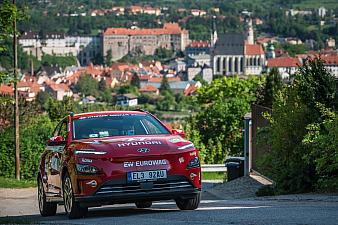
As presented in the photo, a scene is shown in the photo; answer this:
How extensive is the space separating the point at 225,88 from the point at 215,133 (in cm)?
1478

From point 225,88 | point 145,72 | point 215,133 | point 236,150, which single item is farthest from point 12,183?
point 145,72

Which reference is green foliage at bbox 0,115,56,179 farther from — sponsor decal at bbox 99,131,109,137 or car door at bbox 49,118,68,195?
sponsor decal at bbox 99,131,109,137

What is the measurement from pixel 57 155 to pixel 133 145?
138 cm

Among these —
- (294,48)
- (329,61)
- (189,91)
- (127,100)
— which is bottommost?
(189,91)

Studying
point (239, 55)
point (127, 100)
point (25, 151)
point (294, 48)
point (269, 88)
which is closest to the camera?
point (25, 151)

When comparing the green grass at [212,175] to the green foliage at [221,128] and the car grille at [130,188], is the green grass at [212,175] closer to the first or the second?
the green foliage at [221,128]

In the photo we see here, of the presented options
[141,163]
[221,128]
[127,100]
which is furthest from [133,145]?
[127,100]

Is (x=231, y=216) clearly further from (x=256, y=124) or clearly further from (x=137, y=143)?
(x=256, y=124)

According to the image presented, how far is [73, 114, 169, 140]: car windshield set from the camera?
1260 centimetres

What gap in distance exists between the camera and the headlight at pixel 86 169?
38.2 feet

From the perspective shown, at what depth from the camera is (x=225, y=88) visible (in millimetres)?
72438

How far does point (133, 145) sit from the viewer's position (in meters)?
11.8

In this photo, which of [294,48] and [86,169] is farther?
[294,48]

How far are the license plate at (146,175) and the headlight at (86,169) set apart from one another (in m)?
0.38
